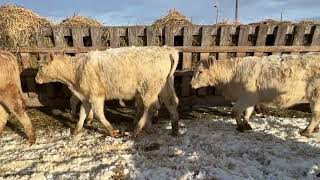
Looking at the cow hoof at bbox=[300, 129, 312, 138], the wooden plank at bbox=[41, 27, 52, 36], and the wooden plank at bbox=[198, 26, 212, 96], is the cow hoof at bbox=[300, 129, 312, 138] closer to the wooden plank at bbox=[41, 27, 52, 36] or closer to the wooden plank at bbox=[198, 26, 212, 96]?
the wooden plank at bbox=[198, 26, 212, 96]

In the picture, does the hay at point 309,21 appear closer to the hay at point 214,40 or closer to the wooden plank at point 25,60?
the hay at point 214,40

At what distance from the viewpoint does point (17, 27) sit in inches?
453

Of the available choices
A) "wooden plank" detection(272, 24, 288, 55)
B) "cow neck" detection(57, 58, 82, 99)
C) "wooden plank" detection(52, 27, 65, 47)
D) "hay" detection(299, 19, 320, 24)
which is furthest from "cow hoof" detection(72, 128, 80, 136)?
"hay" detection(299, 19, 320, 24)

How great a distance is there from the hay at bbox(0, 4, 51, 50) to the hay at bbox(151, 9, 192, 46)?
122 inches

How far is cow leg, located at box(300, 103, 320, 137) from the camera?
8.98 meters

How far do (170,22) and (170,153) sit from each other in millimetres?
5056

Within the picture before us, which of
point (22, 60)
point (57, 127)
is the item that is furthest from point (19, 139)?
point (22, 60)

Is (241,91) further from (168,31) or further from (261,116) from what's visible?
(168,31)

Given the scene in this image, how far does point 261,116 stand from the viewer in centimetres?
1098

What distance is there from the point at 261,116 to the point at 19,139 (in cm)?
585

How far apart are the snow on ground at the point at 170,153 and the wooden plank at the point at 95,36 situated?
2.40m

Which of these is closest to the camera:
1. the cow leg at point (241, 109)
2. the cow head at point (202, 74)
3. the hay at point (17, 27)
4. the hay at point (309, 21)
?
the cow leg at point (241, 109)

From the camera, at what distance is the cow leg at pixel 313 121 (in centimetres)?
898

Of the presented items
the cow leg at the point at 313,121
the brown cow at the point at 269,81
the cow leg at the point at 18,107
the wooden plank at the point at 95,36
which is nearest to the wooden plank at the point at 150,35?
the wooden plank at the point at 95,36
